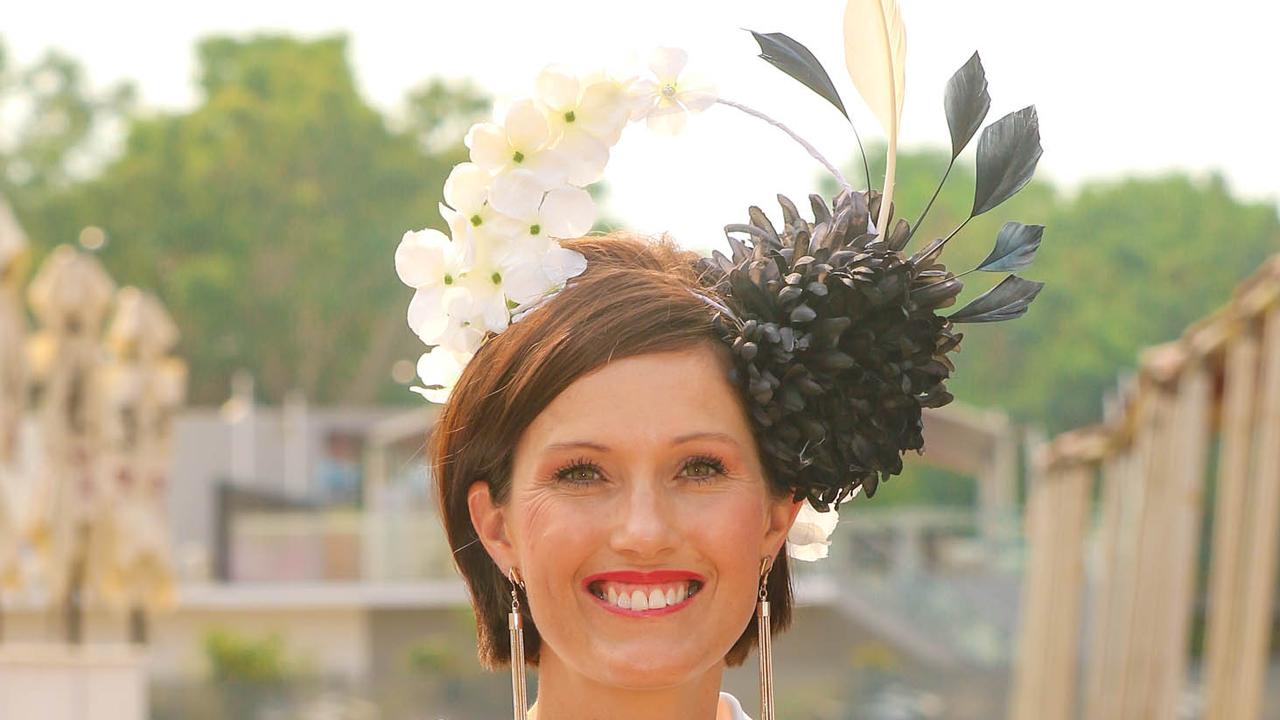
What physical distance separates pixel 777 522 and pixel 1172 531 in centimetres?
609

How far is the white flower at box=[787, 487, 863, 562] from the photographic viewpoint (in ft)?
8.55

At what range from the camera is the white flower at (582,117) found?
2.47 metres

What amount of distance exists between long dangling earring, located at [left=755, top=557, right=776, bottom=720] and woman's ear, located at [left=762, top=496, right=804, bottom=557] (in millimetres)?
33

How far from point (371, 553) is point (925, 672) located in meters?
6.30

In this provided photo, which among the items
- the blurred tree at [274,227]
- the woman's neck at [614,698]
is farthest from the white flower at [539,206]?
the blurred tree at [274,227]

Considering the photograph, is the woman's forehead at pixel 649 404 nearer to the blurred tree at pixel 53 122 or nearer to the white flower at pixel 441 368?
the white flower at pixel 441 368

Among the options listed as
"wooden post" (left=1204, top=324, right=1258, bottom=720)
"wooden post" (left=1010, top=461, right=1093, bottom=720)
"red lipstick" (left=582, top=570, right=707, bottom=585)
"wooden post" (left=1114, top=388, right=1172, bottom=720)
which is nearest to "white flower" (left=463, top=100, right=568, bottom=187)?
"red lipstick" (left=582, top=570, right=707, bottom=585)

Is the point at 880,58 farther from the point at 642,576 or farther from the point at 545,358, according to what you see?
the point at 642,576

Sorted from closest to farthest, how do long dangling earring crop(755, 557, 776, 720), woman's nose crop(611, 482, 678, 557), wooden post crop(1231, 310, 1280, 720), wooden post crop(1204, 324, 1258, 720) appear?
woman's nose crop(611, 482, 678, 557)
long dangling earring crop(755, 557, 776, 720)
wooden post crop(1231, 310, 1280, 720)
wooden post crop(1204, 324, 1258, 720)

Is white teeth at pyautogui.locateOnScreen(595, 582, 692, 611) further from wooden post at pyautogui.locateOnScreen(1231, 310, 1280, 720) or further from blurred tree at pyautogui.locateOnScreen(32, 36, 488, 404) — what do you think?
A: blurred tree at pyautogui.locateOnScreen(32, 36, 488, 404)

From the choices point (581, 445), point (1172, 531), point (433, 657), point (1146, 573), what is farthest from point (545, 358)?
point (433, 657)

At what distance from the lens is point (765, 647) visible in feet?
8.48

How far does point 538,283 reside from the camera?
96.7 inches

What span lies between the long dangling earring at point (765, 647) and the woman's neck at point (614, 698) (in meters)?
0.07
